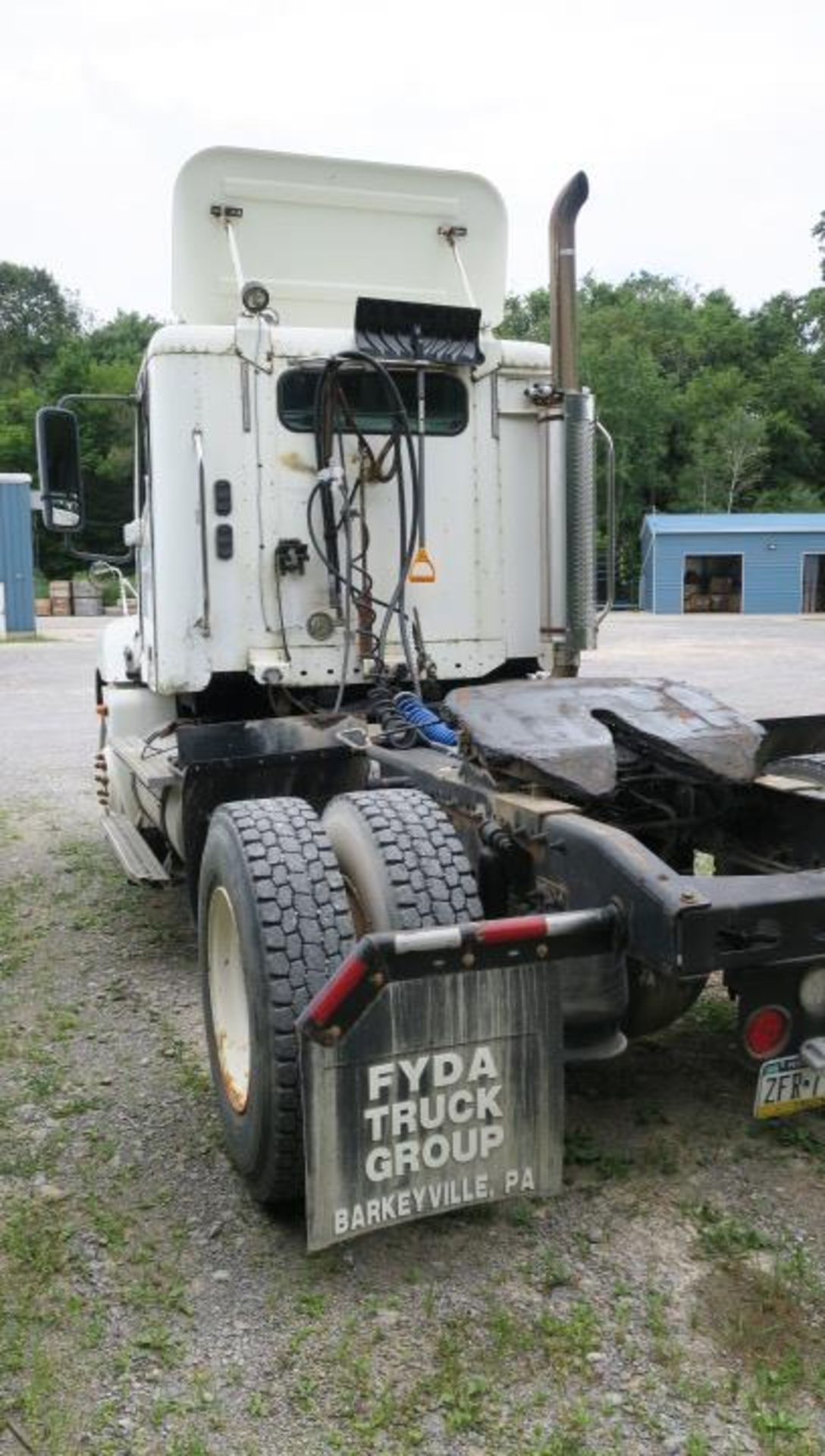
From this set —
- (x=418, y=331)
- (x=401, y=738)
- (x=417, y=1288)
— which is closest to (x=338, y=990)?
(x=417, y=1288)

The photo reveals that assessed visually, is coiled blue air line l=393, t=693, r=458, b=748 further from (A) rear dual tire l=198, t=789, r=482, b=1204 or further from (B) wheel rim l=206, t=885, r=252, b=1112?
(B) wheel rim l=206, t=885, r=252, b=1112

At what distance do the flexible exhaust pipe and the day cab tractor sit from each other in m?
0.01

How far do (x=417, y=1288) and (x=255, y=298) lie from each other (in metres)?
3.66

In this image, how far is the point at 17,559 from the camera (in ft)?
95.7

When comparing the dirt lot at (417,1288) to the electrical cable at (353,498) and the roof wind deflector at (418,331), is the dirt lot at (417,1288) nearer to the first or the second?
the electrical cable at (353,498)

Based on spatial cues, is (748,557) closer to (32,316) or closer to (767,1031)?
(767,1031)

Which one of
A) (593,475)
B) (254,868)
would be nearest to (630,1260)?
(254,868)

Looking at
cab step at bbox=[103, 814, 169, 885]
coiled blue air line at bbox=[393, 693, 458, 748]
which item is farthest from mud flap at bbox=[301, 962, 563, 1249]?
cab step at bbox=[103, 814, 169, 885]

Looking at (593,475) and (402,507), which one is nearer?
(402,507)

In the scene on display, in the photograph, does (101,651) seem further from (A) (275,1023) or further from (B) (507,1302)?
(B) (507,1302)

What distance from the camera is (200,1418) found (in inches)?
95.3

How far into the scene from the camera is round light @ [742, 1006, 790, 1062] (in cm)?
292

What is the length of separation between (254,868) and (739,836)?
5.26 ft

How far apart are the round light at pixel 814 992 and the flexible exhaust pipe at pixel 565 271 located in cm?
272
